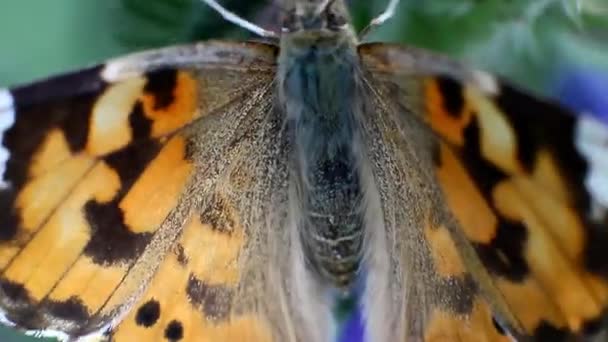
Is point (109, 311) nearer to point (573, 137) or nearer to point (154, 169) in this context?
point (154, 169)

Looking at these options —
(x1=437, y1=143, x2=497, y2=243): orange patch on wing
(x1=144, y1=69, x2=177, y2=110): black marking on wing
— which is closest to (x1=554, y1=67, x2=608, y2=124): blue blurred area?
(x1=437, y1=143, x2=497, y2=243): orange patch on wing

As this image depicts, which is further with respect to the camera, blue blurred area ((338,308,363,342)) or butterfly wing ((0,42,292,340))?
blue blurred area ((338,308,363,342))

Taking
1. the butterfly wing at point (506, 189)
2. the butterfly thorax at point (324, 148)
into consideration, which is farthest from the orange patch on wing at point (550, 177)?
the butterfly thorax at point (324, 148)

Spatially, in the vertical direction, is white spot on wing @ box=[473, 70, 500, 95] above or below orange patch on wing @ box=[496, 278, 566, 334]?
above

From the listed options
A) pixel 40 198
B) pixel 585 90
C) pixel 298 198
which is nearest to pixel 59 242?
pixel 40 198

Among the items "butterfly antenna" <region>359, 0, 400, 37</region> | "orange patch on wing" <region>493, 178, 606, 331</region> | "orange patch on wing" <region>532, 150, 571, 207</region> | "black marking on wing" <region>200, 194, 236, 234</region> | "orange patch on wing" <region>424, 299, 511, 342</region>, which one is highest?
"butterfly antenna" <region>359, 0, 400, 37</region>

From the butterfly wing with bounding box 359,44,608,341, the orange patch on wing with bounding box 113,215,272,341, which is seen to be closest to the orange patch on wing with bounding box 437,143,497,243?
the butterfly wing with bounding box 359,44,608,341

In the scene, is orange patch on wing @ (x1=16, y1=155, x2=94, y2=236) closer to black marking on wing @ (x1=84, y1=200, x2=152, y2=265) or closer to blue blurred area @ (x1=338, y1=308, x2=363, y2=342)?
black marking on wing @ (x1=84, y1=200, x2=152, y2=265)
